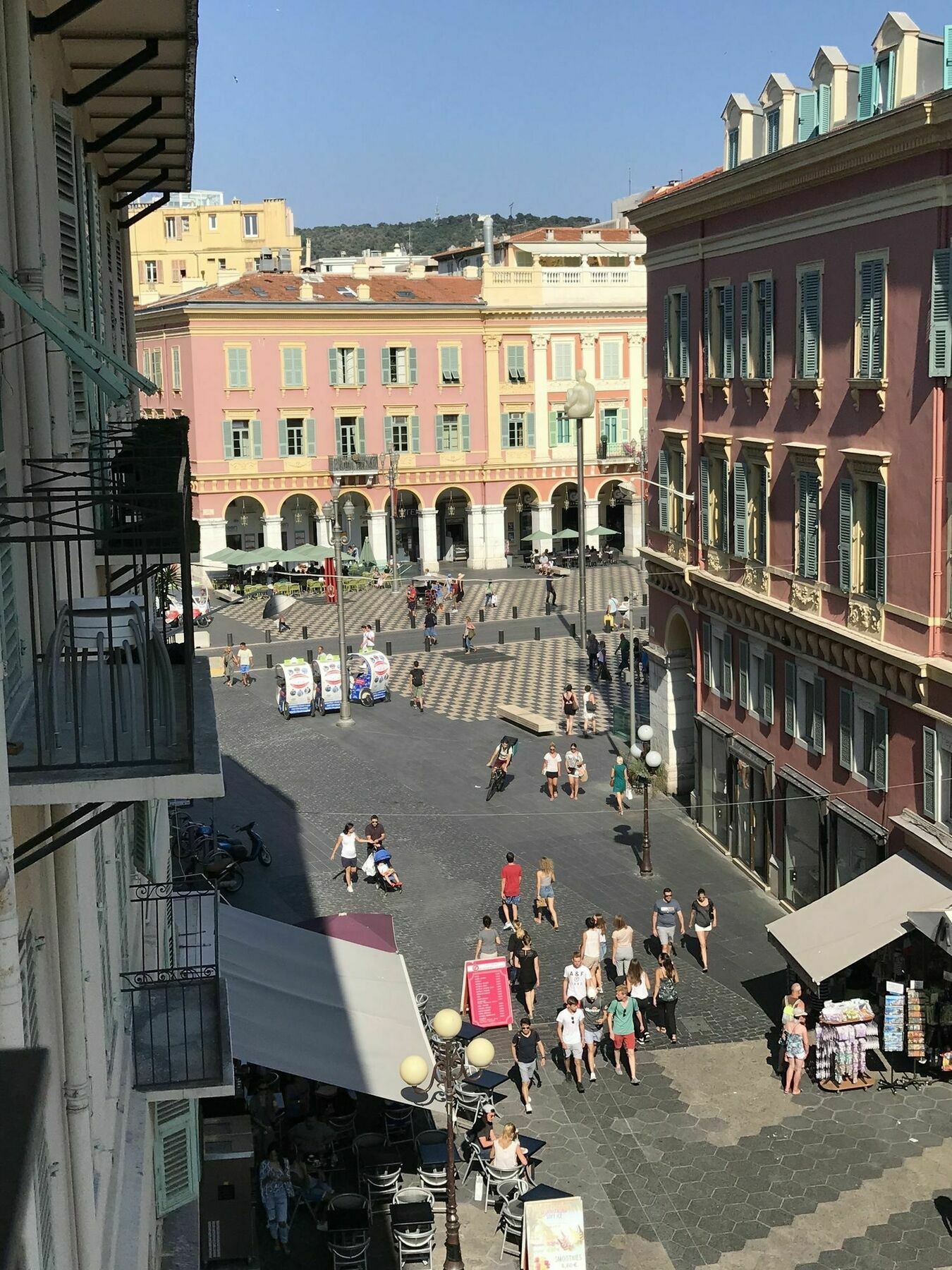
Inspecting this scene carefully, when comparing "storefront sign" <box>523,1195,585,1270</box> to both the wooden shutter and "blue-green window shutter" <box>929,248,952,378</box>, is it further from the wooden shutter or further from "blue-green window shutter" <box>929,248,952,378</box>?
"blue-green window shutter" <box>929,248,952,378</box>

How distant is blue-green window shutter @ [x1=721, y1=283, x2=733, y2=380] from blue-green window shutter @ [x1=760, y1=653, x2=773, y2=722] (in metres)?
5.28

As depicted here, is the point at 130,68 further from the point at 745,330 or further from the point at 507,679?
the point at 507,679

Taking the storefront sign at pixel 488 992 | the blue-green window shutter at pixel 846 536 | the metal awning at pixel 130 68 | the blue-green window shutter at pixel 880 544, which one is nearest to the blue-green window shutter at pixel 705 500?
the blue-green window shutter at pixel 846 536

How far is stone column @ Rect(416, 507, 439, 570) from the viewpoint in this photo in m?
68.1

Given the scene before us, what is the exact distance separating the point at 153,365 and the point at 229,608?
1438cm

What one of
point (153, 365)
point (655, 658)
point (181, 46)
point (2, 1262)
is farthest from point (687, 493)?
point (153, 365)

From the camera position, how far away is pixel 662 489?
3222cm

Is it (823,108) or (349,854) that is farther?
(349,854)

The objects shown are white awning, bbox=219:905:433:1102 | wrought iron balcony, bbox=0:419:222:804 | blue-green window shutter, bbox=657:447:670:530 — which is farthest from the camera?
blue-green window shutter, bbox=657:447:670:530

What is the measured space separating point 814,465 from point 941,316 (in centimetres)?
463

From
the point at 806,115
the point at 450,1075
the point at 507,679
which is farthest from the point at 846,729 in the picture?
the point at 507,679

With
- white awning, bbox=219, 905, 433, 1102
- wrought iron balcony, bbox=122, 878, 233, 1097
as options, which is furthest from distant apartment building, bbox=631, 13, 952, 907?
wrought iron balcony, bbox=122, 878, 233, 1097

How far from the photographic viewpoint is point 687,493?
30.6 m

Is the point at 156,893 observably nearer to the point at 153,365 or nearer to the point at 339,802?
the point at 339,802
